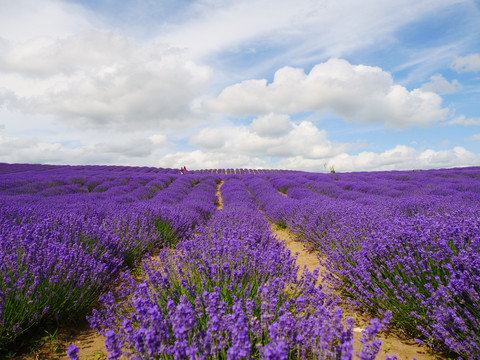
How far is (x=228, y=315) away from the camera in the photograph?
142 centimetres

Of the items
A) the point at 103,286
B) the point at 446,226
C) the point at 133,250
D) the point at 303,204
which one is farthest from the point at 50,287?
the point at 303,204

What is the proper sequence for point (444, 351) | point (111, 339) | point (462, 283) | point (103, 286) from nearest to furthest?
point (111, 339), point (462, 283), point (444, 351), point (103, 286)

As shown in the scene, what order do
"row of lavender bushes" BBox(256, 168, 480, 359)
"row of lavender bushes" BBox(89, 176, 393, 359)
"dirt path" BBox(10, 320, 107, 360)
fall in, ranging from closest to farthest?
"row of lavender bushes" BBox(89, 176, 393, 359) < "row of lavender bushes" BBox(256, 168, 480, 359) < "dirt path" BBox(10, 320, 107, 360)

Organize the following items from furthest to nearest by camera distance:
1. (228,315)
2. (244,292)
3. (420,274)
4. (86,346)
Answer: (420,274)
(86,346)
(244,292)
(228,315)

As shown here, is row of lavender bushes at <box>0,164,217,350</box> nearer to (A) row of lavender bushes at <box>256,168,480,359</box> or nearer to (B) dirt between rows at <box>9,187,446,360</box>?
(B) dirt between rows at <box>9,187,446,360</box>

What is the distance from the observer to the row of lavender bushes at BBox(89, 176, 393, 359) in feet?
4.11

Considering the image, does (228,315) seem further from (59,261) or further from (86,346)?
(59,261)

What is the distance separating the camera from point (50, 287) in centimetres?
236

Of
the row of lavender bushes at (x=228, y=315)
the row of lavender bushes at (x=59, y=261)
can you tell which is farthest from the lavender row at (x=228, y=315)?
the row of lavender bushes at (x=59, y=261)

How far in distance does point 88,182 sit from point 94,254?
11.0m

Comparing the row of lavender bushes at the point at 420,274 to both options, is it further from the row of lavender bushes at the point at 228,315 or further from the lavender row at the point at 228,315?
the row of lavender bushes at the point at 228,315

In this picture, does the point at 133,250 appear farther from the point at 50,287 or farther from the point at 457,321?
the point at 457,321

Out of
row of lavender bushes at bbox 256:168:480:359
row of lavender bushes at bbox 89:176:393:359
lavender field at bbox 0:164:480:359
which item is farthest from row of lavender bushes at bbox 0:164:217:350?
row of lavender bushes at bbox 256:168:480:359

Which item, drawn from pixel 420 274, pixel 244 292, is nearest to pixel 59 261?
pixel 244 292
